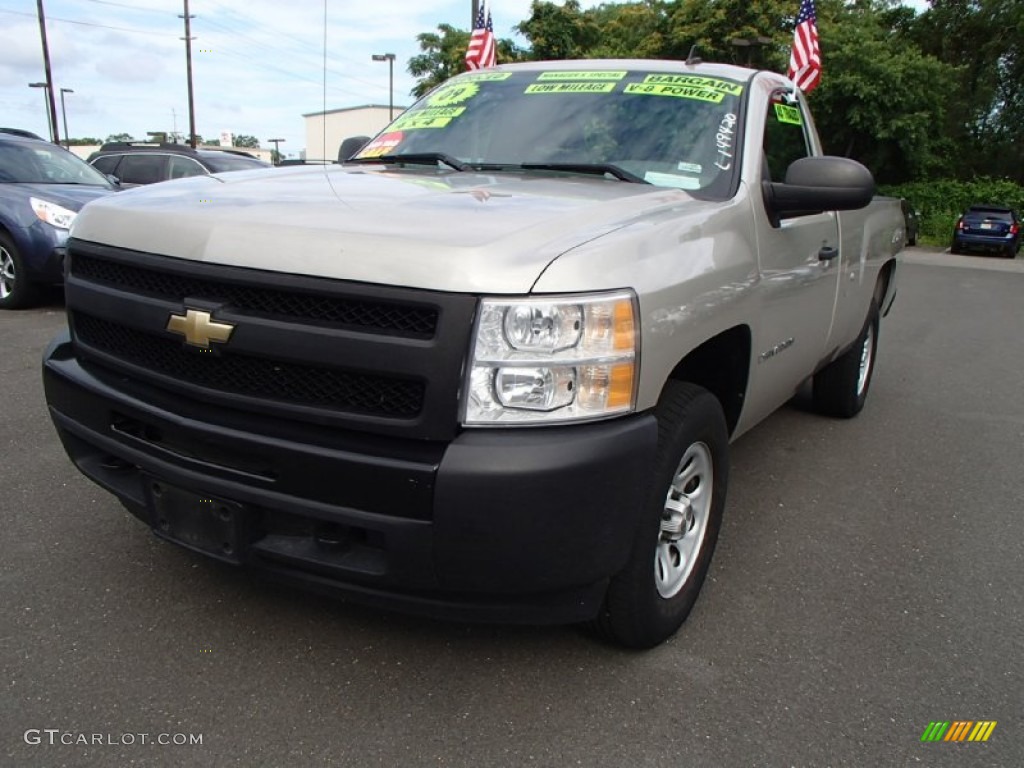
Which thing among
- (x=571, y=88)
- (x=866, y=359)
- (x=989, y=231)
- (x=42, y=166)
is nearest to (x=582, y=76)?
(x=571, y=88)

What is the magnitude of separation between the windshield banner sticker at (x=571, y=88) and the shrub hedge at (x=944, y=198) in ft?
98.7

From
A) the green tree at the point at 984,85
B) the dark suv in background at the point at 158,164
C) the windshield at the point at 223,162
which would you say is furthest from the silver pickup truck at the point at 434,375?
the green tree at the point at 984,85

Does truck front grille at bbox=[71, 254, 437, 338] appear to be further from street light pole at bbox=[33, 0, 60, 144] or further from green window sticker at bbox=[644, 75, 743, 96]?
street light pole at bbox=[33, 0, 60, 144]

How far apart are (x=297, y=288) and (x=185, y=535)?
789 millimetres

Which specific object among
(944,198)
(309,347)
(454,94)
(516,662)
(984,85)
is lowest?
(944,198)

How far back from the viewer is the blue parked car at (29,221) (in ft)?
23.8

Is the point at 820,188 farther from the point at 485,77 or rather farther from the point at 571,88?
the point at 485,77

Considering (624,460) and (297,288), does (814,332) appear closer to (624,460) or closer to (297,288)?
(624,460)

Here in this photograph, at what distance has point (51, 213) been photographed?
7.33m

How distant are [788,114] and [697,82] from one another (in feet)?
2.28

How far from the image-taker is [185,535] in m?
2.24

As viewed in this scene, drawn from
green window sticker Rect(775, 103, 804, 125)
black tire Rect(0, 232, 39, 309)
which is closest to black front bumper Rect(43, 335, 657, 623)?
green window sticker Rect(775, 103, 804, 125)

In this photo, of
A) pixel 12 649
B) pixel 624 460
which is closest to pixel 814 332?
pixel 624 460

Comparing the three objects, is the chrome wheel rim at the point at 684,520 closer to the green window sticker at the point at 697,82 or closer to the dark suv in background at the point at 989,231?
the green window sticker at the point at 697,82
